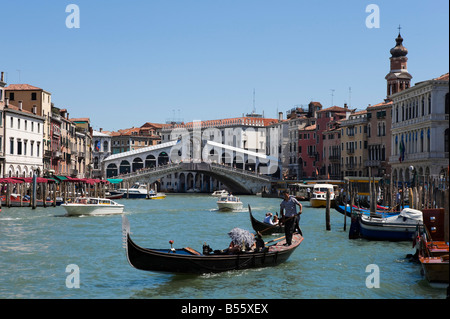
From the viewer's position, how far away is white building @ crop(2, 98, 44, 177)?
1432 inches

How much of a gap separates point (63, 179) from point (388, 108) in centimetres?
2091

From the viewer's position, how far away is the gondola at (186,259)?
10266 mm

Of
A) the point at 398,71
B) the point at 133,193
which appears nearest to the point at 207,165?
the point at 133,193

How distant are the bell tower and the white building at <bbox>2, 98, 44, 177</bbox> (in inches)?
840

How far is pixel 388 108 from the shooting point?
44375 mm

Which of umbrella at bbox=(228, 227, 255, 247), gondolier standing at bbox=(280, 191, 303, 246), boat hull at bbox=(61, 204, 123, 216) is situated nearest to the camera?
umbrella at bbox=(228, 227, 255, 247)

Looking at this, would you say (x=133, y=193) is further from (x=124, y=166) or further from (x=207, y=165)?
(x=124, y=166)

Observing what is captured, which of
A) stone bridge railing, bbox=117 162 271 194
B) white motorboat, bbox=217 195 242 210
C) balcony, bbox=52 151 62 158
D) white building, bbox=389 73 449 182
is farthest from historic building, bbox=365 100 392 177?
balcony, bbox=52 151 62 158

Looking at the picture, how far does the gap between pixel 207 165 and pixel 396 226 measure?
3636 centimetres

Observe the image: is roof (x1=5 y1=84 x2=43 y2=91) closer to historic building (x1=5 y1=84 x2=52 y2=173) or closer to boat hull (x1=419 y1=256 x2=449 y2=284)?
historic building (x1=5 y1=84 x2=52 y2=173)

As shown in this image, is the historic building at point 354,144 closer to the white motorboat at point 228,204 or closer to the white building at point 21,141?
the white motorboat at point 228,204

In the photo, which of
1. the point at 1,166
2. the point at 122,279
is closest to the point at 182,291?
the point at 122,279
